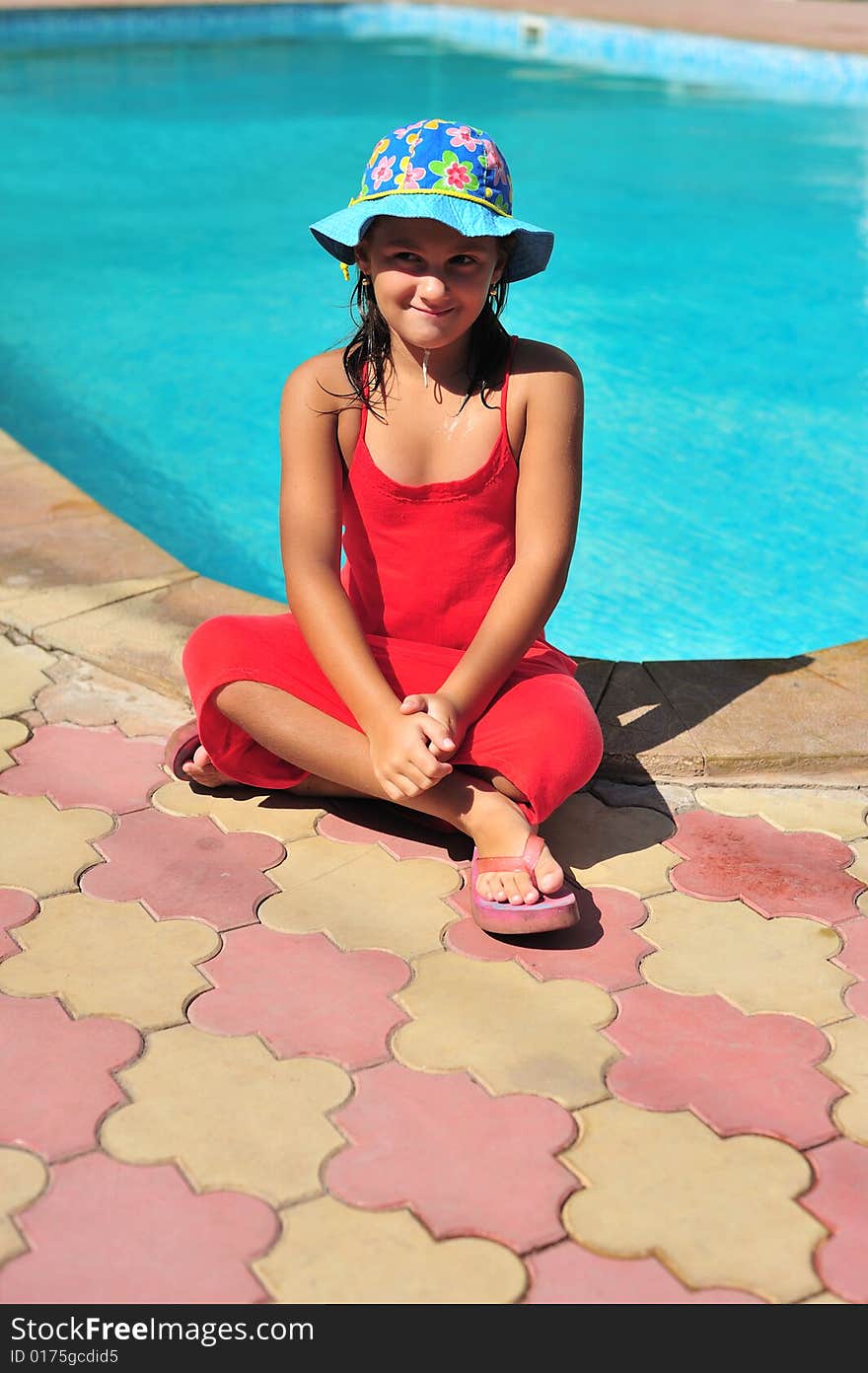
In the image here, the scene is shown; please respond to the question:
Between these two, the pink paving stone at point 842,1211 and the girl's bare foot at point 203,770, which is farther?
the girl's bare foot at point 203,770

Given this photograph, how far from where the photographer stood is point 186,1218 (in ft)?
5.55

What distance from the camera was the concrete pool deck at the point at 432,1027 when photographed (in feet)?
5.46

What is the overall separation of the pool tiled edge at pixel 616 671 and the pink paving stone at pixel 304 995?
78 cm

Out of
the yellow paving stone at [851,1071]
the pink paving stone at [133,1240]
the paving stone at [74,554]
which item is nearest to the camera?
the pink paving stone at [133,1240]

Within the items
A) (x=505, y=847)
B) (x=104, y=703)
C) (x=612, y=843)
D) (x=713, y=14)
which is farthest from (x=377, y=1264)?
(x=713, y=14)

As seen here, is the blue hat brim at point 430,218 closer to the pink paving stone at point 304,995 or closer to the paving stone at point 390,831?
the paving stone at point 390,831

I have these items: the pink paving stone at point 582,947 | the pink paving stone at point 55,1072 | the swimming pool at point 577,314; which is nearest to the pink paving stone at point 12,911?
the pink paving stone at point 55,1072

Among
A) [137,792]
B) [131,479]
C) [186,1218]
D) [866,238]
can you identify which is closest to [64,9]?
[866,238]

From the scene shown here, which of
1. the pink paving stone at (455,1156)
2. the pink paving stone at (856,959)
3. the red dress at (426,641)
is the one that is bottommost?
the pink paving stone at (455,1156)

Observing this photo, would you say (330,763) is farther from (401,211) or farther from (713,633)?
(713,633)

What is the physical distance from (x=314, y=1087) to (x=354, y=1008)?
0.18 m

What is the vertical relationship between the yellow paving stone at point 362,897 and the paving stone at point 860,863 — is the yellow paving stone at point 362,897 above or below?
below

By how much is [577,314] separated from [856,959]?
5414 millimetres

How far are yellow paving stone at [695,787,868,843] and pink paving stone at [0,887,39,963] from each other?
1194 millimetres
